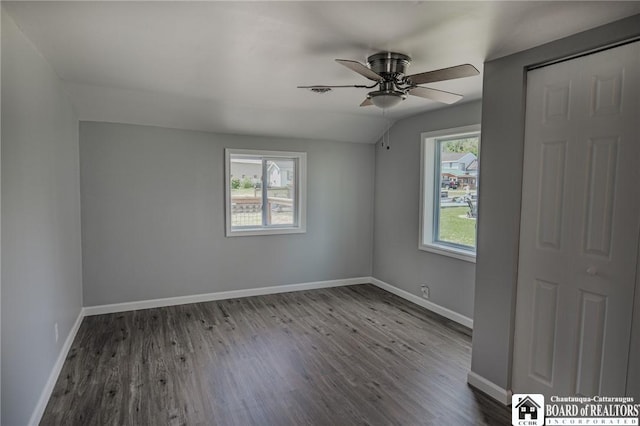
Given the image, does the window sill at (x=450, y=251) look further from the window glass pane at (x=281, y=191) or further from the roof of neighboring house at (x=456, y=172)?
the window glass pane at (x=281, y=191)

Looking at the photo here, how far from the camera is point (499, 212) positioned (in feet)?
8.82

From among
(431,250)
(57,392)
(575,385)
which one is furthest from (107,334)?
(575,385)

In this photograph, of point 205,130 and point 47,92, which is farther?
point 205,130

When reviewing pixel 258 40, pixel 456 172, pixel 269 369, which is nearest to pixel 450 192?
pixel 456 172

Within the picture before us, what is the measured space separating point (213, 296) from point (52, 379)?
219 cm

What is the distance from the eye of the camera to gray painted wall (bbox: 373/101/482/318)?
4.14 metres

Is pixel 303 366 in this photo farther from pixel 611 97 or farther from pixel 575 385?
pixel 611 97

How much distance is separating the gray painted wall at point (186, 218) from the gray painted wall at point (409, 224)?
0.39m

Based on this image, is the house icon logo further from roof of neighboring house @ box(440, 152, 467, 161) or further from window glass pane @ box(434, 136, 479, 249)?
roof of neighboring house @ box(440, 152, 467, 161)

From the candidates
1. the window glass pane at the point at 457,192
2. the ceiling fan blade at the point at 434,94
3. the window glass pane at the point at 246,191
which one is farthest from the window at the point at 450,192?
the window glass pane at the point at 246,191

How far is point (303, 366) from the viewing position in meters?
3.15

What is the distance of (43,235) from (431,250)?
382 cm

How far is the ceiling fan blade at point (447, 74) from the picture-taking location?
220 centimetres

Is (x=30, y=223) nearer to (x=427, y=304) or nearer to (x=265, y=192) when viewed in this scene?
(x=265, y=192)
